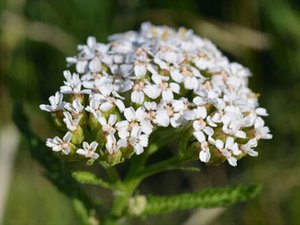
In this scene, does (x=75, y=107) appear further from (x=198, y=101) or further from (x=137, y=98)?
(x=198, y=101)

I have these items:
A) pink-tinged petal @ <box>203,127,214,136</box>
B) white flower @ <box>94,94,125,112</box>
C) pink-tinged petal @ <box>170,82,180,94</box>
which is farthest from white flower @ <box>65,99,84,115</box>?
pink-tinged petal @ <box>203,127,214,136</box>

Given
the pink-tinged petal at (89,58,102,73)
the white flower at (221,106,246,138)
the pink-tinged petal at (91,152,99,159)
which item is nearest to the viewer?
the pink-tinged petal at (91,152,99,159)

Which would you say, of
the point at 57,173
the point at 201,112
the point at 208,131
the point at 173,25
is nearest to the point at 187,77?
the point at 201,112

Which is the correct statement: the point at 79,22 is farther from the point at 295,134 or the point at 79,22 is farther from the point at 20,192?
the point at 295,134

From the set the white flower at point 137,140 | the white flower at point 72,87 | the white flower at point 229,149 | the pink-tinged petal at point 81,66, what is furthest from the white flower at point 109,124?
the pink-tinged petal at point 81,66

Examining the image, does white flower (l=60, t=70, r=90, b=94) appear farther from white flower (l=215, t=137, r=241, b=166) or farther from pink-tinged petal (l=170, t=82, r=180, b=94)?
white flower (l=215, t=137, r=241, b=166)

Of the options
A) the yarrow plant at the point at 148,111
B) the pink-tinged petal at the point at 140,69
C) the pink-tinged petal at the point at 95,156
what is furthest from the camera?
the pink-tinged petal at the point at 140,69

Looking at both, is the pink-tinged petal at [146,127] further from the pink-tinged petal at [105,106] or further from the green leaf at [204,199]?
the green leaf at [204,199]

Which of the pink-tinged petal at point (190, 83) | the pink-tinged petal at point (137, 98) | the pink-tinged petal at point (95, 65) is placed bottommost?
the pink-tinged petal at point (137, 98)
